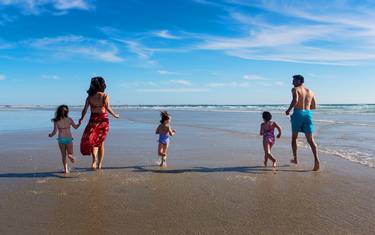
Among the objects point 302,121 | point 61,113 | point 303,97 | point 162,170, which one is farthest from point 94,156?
point 303,97

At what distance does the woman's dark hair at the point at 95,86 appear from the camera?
7.23m

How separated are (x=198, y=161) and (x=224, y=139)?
430 cm

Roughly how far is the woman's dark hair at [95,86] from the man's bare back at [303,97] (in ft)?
11.7

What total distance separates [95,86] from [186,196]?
296 cm

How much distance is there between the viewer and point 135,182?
6199mm

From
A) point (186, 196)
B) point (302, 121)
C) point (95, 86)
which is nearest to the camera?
point (186, 196)

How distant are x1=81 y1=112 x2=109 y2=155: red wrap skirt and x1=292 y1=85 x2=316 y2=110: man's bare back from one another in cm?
359

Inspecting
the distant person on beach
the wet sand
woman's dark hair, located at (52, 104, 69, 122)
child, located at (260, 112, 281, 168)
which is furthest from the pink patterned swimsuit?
woman's dark hair, located at (52, 104, 69, 122)

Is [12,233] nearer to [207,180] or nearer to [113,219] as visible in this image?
[113,219]

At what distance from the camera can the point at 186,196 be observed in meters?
5.35

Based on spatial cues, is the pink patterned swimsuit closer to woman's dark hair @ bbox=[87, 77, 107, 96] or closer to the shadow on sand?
the shadow on sand

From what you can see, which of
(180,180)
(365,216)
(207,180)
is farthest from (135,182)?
(365,216)

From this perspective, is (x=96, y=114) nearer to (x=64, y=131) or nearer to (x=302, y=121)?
(x=64, y=131)

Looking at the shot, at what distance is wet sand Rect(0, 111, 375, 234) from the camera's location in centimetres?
416
